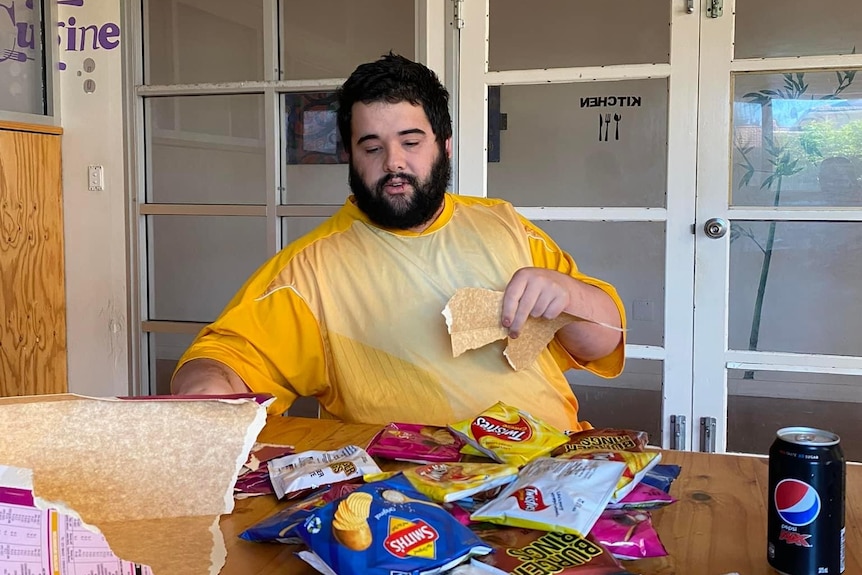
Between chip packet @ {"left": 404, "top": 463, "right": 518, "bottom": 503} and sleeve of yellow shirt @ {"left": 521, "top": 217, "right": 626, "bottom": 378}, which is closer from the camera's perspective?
chip packet @ {"left": 404, "top": 463, "right": 518, "bottom": 503}

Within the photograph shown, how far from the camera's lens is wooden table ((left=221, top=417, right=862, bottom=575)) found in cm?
82

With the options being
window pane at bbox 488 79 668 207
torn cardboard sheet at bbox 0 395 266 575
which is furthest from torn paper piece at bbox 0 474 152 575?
window pane at bbox 488 79 668 207

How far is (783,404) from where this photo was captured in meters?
2.66

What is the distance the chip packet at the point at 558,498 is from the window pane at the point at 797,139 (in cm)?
183

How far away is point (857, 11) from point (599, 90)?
793 mm

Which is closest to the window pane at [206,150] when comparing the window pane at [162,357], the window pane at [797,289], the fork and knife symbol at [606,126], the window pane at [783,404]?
the window pane at [162,357]

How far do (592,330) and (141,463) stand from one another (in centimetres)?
102

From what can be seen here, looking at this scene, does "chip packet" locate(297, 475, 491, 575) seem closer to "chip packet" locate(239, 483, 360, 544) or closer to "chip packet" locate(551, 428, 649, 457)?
"chip packet" locate(239, 483, 360, 544)

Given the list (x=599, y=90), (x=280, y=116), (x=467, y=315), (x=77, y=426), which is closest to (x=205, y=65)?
(x=280, y=116)

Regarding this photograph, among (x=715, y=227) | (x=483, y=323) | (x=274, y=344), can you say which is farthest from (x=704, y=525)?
(x=715, y=227)

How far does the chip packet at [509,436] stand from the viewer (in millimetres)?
1070

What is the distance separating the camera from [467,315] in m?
1.35

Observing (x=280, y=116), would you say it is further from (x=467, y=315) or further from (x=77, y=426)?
(x=77, y=426)

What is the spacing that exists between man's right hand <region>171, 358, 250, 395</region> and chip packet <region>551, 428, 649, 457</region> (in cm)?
54
